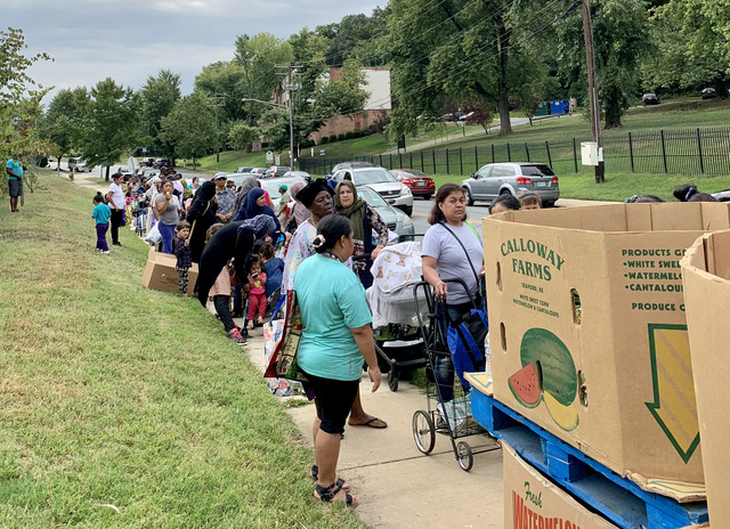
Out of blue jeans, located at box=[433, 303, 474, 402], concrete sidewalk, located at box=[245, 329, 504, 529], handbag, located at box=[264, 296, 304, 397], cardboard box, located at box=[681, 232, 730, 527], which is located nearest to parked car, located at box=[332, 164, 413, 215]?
concrete sidewalk, located at box=[245, 329, 504, 529]

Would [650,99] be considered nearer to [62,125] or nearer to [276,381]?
[62,125]

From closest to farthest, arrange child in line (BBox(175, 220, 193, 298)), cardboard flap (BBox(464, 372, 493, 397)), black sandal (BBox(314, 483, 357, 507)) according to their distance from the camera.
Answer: cardboard flap (BBox(464, 372, 493, 397)), black sandal (BBox(314, 483, 357, 507)), child in line (BBox(175, 220, 193, 298))

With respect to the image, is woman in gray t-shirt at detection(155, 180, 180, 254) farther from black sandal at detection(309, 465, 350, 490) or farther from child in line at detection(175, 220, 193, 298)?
black sandal at detection(309, 465, 350, 490)

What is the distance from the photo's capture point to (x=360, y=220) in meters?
7.53

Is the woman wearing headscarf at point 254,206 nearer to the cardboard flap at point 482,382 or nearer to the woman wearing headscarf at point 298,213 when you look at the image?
the woman wearing headscarf at point 298,213

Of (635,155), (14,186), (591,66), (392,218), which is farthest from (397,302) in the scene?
(635,155)

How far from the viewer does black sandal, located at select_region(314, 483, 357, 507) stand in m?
4.43

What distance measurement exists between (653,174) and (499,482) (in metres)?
25.7

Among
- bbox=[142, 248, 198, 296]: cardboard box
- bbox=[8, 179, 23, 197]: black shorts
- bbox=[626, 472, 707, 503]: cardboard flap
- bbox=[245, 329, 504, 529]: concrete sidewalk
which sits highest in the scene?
bbox=[8, 179, 23, 197]: black shorts

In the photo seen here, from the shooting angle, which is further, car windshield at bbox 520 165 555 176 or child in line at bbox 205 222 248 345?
car windshield at bbox 520 165 555 176

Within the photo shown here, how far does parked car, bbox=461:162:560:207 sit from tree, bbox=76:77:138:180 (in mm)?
35348

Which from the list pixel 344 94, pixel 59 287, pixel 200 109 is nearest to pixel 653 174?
pixel 59 287

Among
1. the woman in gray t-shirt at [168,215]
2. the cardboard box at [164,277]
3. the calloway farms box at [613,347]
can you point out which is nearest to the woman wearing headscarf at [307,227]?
the calloway farms box at [613,347]

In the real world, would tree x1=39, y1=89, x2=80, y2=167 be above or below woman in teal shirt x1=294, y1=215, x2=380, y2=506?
above
